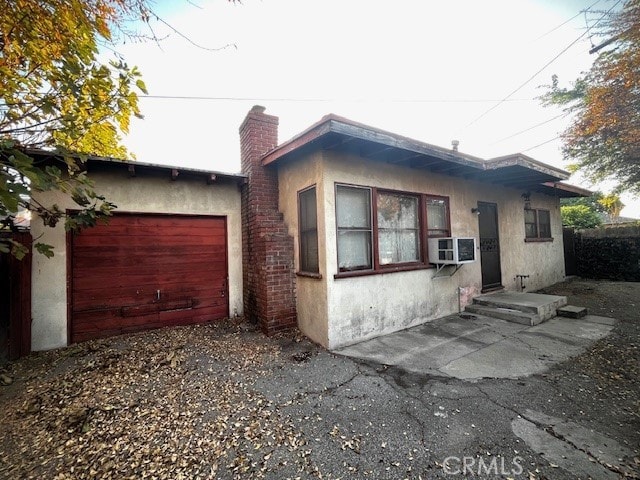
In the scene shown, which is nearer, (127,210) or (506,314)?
(127,210)

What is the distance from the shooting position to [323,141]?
3805mm

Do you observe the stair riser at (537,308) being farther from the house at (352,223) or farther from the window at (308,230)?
the window at (308,230)

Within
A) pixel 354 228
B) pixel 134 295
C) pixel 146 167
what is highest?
pixel 146 167

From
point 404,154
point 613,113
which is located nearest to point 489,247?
point 404,154

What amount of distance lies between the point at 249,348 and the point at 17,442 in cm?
224

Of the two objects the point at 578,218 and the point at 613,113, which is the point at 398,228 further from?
the point at 578,218

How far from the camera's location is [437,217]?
5.48 m

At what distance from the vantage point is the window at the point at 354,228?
13.7 ft

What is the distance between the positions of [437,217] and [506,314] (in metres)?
2.21

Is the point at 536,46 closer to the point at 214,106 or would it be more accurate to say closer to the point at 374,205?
the point at 374,205

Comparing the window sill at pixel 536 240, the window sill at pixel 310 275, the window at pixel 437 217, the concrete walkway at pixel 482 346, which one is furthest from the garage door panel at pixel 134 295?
the window sill at pixel 536 240

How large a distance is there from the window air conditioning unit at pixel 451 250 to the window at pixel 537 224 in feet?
13.0

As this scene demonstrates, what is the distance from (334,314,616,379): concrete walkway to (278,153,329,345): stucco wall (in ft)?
1.93

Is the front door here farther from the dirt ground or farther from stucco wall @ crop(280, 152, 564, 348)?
the dirt ground
